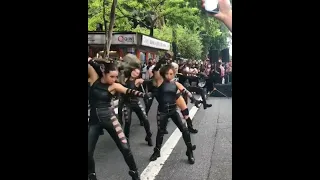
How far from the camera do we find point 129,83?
296cm

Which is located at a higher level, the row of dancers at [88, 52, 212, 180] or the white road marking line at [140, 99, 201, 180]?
the row of dancers at [88, 52, 212, 180]

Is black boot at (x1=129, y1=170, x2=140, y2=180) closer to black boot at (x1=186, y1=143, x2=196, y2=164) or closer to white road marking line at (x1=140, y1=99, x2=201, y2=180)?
white road marking line at (x1=140, y1=99, x2=201, y2=180)

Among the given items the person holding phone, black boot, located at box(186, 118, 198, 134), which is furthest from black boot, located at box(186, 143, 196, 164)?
the person holding phone

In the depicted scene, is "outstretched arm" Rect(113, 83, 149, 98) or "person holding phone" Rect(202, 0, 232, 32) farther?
"outstretched arm" Rect(113, 83, 149, 98)

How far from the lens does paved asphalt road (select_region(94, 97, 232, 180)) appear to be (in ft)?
9.08

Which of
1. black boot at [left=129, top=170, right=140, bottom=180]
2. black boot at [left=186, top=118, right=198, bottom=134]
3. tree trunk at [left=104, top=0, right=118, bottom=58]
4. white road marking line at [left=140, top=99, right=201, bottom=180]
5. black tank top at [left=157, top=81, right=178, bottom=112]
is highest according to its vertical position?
tree trunk at [left=104, top=0, right=118, bottom=58]

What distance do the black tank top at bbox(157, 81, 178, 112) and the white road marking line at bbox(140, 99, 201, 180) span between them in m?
0.20

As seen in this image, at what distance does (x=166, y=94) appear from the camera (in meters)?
2.98

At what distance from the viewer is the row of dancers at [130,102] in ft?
9.24

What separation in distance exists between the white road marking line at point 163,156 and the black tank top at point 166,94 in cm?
20

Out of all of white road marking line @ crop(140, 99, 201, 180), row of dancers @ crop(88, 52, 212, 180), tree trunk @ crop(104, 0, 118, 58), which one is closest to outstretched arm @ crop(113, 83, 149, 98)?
row of dancers @ crop(88, 52, 212, 180)
